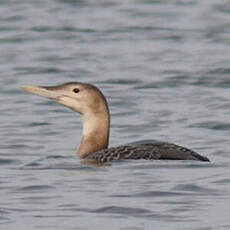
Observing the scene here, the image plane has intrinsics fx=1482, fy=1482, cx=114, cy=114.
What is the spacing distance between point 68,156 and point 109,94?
5097 mm

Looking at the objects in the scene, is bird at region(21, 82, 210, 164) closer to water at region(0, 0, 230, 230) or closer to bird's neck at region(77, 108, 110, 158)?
bird's neck at region(77, 108, 110, 158)

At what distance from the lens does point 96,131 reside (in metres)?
14.4

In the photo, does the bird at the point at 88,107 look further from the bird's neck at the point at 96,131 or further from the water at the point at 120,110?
the water at the point at 120,110

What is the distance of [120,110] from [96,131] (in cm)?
365

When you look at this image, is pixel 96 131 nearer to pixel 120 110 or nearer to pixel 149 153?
pixel 149 153

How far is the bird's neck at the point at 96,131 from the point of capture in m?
14.3

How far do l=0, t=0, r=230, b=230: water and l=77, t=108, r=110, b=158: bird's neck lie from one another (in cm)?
25

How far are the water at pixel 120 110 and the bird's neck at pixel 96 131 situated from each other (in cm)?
25

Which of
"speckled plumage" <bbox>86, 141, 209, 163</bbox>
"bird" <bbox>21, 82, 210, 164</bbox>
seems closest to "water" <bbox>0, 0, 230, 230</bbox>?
"speckled plumage" <bbox>86, 141, 209, 163</bbox>

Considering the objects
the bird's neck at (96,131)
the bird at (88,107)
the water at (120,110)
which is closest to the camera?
the water at (120,110)

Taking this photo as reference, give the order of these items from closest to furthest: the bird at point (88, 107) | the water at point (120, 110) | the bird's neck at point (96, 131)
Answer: the water at point (120, 110) → the bird at point (88, 107) → the bird's neck at point (96, 131)

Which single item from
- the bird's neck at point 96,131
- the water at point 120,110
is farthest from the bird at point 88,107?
the water at point 120,110

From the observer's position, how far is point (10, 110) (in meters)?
17.7

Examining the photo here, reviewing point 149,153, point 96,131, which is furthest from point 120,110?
point 149,153
